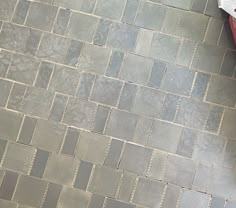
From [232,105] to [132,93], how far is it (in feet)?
1.05

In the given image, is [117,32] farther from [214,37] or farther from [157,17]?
[214,37]

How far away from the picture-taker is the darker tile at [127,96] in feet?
4.05

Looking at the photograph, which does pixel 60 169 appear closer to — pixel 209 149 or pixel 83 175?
pixel 83 175

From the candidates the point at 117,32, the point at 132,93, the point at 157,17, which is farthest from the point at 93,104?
the point at 157,17

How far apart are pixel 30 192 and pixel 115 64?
0.49 meters

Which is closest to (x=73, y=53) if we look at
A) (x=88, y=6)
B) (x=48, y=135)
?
(x=88, y=6)

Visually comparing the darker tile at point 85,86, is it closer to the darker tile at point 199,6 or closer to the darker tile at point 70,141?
the darker tile at point 70,141

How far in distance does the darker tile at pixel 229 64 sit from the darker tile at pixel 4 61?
0.69m

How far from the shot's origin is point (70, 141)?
4.03 feet

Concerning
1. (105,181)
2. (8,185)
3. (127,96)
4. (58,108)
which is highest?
(127,96)

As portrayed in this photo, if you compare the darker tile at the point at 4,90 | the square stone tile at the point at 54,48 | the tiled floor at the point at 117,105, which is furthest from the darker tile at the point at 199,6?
the darker tile at the point at 4,90

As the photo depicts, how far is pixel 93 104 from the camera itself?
1.24 m

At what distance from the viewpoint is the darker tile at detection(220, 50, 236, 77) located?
1.24m

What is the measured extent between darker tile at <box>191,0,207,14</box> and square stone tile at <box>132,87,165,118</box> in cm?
30
